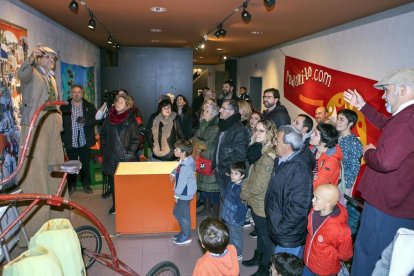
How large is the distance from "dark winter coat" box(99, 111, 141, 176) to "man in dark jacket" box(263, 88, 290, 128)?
1.87 meters

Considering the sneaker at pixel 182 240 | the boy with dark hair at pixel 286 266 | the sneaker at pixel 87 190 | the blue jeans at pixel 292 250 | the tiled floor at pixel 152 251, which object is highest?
the boy with dark hair at pixel 286 266

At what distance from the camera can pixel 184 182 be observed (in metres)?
3.93

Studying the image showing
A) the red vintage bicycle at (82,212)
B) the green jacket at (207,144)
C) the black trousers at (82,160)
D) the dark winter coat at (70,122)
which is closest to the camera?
the red vintage bicycle at (82,212)

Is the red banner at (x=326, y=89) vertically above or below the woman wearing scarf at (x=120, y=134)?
above

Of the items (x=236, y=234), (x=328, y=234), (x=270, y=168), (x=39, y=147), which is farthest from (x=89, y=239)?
(x=328, y=234)

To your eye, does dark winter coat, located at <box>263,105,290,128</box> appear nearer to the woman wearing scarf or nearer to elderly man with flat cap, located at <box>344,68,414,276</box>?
the woman wearing scarf

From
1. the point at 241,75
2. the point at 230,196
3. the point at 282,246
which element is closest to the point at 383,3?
the point at 230,196

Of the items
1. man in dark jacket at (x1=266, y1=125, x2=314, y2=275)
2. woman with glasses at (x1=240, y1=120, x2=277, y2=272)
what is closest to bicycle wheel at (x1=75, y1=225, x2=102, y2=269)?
woman with glasses at (x1=240, y1=120, x2=277, y2=272)

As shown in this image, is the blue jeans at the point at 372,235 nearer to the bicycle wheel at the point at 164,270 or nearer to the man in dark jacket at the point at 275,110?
the bicycle wheel at the point at 164,270

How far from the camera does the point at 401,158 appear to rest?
84.6 inches

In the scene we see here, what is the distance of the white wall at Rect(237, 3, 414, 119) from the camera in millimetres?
4755

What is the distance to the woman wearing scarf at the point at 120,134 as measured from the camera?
15.9ft

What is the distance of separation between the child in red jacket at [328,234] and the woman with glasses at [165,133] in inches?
116

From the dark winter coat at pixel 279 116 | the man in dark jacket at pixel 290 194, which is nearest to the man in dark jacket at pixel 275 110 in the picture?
the dark winter coat at pixel 279 116
